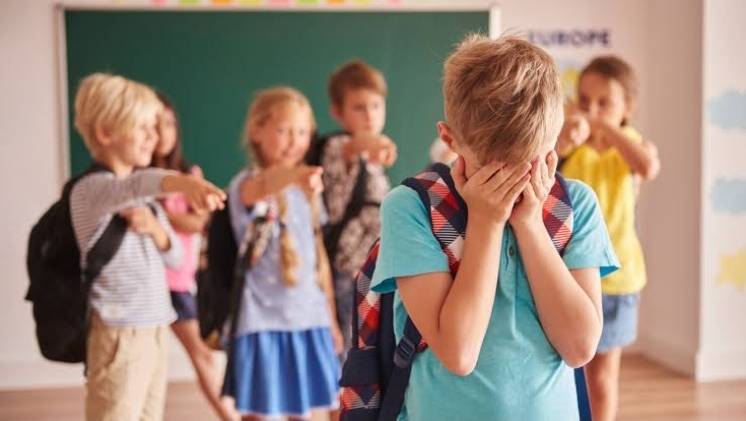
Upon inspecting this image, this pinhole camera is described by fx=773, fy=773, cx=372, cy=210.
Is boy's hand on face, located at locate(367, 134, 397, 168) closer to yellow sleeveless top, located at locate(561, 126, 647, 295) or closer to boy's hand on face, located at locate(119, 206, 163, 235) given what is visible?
yellow sleeveless top, located at locate(561, 126, 647, 295)

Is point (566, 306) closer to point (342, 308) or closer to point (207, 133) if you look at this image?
point (342, 308)

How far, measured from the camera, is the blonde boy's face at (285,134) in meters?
2.44

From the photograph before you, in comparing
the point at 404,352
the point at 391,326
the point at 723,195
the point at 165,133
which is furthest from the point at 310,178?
the point at 723,195

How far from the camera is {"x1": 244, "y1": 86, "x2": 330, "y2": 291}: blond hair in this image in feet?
7.68

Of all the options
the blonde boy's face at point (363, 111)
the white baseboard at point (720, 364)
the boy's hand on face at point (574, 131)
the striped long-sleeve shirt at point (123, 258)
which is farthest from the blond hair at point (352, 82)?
the white baseboard at point (720, 364)

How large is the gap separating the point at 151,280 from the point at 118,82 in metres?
0.55

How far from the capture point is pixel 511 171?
1.06m

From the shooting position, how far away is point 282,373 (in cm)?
240

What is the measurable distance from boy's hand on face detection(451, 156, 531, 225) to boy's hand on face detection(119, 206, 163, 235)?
122cm

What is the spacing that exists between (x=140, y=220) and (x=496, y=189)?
1.26 metres

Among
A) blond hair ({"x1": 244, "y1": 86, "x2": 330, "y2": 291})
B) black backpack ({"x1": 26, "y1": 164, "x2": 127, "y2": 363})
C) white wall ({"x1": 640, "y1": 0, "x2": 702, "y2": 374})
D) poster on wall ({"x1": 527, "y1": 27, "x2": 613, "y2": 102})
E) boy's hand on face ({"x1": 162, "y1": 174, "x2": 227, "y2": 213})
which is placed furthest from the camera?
poster on wall ({"x1": 527, "y1": 27, "x2": 613, "y2": 102})

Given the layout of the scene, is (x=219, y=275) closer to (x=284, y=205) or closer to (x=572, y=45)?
(x=284, y=205)

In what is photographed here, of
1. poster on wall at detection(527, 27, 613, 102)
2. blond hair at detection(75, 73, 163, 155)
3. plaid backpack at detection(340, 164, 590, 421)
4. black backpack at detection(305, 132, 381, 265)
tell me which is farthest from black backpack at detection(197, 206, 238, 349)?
poster on wall at detection(527, 27, 613, 102)

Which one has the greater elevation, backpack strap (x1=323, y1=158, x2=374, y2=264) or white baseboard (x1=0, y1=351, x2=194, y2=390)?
backpack strap (x1=323, y1=158, x2=374, y2=264)
